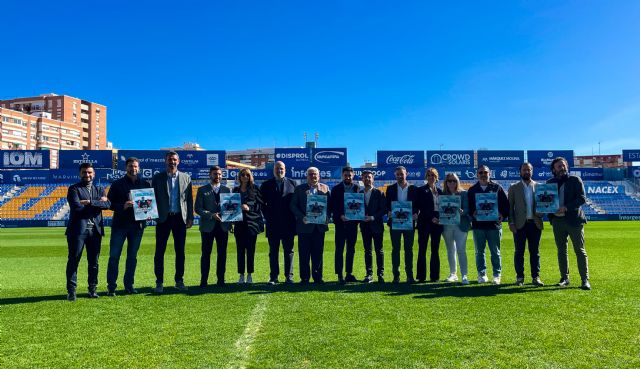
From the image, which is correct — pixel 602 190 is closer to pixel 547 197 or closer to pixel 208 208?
pixel 547 197

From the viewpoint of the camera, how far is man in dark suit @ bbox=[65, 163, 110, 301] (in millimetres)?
6117

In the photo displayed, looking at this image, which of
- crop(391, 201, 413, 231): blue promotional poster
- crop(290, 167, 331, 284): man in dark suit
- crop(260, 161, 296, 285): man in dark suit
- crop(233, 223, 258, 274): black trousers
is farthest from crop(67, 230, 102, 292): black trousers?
crop(391, 201, 413, 231): blue promotional poster

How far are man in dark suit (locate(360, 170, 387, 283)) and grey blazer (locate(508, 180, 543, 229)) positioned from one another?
6.71 feet

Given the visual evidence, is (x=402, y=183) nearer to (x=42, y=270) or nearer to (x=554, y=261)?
(x=554, y=261)

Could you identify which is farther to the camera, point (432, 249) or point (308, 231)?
point (432, 249)

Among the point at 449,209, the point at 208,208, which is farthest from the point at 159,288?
the point at 449,209

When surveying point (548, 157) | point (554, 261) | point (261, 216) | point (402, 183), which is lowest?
point (554, 261)

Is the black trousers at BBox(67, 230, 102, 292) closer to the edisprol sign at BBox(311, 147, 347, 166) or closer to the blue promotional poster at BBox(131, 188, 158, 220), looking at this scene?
the blue promotional poster at BBox(131, 188, 158, 220)

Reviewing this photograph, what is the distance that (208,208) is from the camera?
7.10 meters

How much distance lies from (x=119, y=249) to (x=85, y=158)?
36385mm

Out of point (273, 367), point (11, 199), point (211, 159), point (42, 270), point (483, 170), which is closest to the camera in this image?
point (273, 367)

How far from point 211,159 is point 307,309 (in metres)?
35.0

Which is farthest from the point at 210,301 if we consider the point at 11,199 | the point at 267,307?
the point at 11,199

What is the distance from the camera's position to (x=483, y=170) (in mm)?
7156
